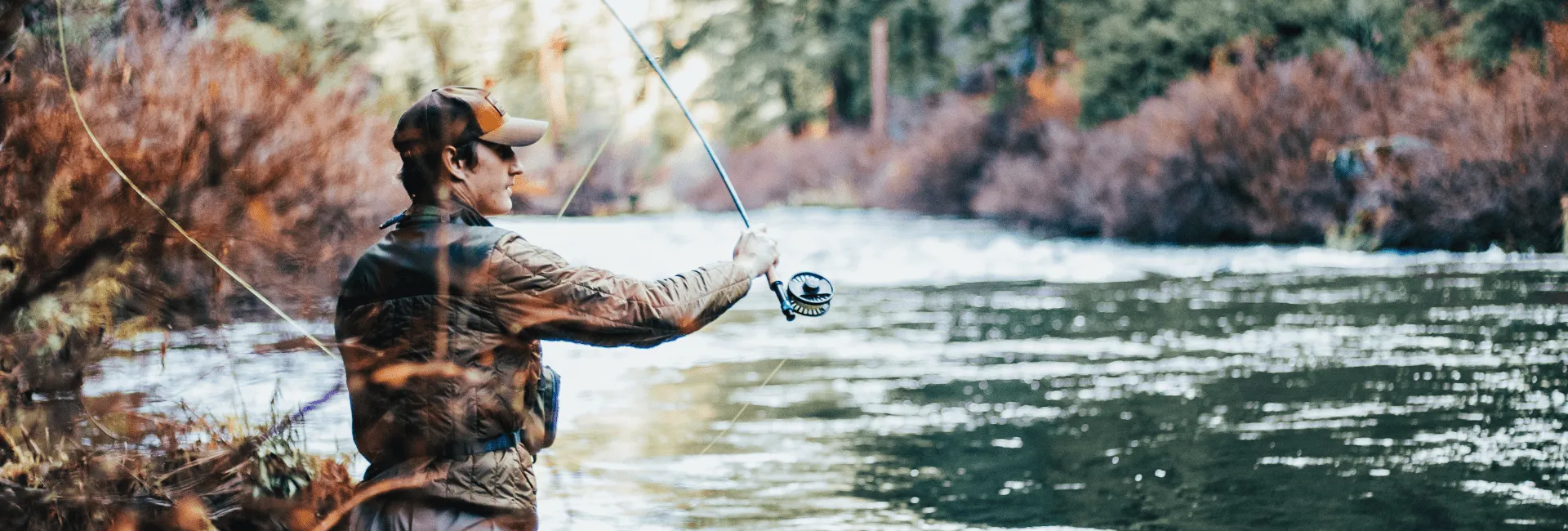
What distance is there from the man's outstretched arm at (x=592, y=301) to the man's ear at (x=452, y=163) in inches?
6.3

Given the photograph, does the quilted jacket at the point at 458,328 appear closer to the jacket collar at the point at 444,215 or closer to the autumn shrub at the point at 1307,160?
the jacket collar at the point at 444,215

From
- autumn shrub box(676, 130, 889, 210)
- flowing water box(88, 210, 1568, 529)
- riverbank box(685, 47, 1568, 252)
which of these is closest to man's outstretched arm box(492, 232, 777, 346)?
flowing water box(88, 210, 1568, 529)

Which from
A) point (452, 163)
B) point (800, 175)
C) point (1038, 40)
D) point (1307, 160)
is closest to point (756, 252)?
point (452, 163)

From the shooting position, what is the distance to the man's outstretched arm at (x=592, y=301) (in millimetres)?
3162

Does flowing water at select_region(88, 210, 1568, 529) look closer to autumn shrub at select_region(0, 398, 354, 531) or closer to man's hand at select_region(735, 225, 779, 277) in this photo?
autumn shrub at select_region(0, 398, 354, 531)

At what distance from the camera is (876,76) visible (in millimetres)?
50875

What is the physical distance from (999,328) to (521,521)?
10980mm

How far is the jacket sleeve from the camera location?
316 cm

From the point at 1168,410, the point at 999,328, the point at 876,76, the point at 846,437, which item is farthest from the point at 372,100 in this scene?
the point at 876,76

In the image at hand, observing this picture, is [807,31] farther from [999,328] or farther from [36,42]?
[36,42]

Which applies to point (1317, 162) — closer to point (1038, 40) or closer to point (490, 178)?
point (1038, 40)

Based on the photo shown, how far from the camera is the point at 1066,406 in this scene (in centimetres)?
977

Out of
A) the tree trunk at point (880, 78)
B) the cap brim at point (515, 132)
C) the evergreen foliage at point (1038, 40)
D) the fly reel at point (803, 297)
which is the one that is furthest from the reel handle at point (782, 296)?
the tree trunk at point (880, 78)

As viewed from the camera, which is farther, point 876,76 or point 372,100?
point 876,76
